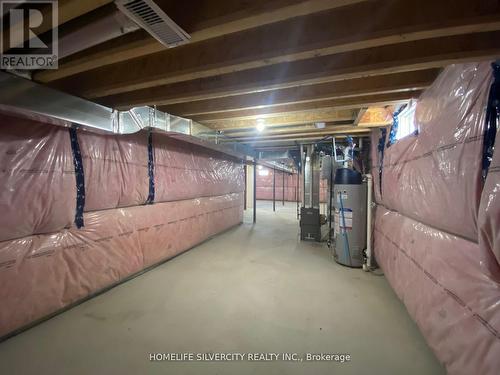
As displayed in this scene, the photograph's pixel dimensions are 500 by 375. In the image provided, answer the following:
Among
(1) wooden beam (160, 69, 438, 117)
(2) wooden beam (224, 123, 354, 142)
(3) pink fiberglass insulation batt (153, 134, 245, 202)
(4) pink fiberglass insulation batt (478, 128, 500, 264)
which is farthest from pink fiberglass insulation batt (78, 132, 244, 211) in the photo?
(4) pink fiberglass insulation batt (478, 128, 500, 264)

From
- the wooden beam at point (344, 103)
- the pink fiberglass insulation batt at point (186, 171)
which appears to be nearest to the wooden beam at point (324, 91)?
the wooden beam at point (344, 103)

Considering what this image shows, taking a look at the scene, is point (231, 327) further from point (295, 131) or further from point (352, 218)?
point (295, 131)

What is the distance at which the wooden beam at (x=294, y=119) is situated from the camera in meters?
2.85

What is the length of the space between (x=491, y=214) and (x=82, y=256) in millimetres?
2848

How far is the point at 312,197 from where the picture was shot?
4.56 m

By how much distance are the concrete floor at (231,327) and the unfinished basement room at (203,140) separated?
0.02m

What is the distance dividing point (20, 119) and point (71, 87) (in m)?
0.49

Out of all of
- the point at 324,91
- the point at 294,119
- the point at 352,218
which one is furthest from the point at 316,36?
the point at 352,218

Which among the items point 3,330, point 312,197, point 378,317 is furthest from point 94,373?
point 312,197

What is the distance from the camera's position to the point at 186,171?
3.73m

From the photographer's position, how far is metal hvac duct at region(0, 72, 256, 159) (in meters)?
1.49

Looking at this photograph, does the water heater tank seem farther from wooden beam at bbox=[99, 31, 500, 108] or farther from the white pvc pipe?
wooden beam at bbox=[99, 31, 500, 108]

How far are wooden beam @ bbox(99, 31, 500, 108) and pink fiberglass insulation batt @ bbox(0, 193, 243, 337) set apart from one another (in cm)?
134

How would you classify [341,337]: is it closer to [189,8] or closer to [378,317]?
[378,317]
